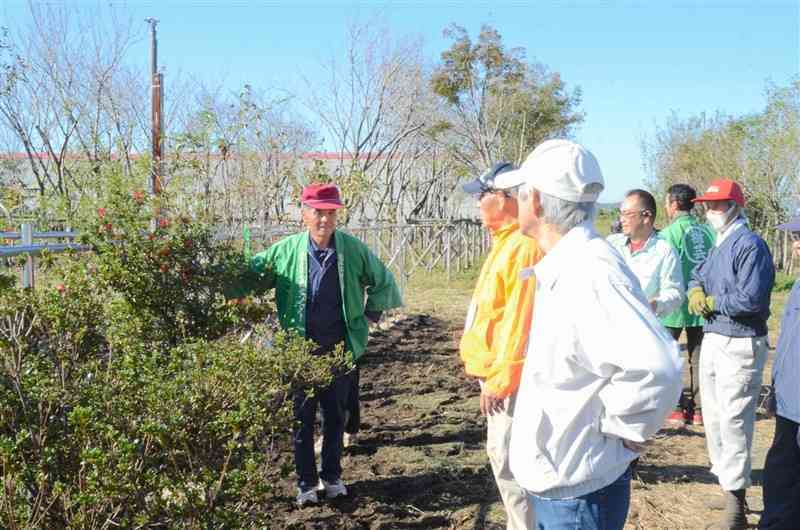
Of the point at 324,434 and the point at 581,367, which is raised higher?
the point at 581,367

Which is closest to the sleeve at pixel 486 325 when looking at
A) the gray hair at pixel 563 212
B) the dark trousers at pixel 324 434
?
the gray hair at pixel 563 212

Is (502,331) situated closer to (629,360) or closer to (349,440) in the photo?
(629,360)

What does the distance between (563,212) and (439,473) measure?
10.5 feet

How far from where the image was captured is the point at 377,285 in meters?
4.64

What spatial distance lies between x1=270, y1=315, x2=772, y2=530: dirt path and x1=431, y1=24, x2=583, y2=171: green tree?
18.0 m

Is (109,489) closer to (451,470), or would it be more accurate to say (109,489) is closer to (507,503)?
(507,503)

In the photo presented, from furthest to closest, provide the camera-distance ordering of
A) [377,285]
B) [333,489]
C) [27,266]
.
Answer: [377,285]
[27,266]
[333,489]

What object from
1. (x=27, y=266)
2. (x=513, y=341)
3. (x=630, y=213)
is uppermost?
(x=630, y=213)

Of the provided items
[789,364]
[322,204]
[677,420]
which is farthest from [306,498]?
[677,420]

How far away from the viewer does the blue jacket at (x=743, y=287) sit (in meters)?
4.17

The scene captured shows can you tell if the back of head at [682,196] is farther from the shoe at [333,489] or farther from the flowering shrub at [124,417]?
the flowering shrub at [124,417]

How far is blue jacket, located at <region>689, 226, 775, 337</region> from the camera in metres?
4.17

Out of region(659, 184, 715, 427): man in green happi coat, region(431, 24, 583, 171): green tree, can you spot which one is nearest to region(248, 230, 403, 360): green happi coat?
region(659, 184, 715, 427): man in green happi coat

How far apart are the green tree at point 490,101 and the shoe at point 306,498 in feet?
66.5
